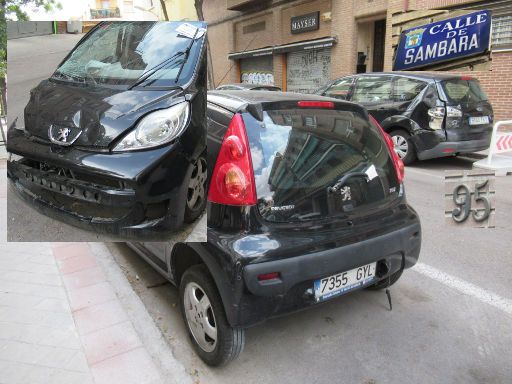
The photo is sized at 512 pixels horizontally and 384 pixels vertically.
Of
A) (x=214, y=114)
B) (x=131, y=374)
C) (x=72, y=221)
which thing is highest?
(x=214, y=114)

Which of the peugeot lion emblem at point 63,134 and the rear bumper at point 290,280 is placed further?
the rear bumper at point 290,280

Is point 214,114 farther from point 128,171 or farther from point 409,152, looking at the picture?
point 409,152

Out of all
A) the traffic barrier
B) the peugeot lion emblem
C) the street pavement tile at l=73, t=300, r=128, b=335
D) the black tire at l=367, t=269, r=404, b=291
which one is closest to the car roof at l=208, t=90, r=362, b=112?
the peugeot lion emblem

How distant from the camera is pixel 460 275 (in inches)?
143

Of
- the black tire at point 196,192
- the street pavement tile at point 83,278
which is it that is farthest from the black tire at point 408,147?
the black tire at point 196,192

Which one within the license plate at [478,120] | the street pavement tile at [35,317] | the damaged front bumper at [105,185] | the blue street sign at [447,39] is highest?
the blue street sign at [447,39]

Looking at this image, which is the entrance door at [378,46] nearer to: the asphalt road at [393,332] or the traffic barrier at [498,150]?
the traffic barrier at [498,150]

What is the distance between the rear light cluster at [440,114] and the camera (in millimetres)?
7012

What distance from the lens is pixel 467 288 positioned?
11.2 ft

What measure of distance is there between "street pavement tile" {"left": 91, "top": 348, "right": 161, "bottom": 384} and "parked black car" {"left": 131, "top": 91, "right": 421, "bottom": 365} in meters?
0.31

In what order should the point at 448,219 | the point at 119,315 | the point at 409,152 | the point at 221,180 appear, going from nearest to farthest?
the point at 221,180 → the point at 119,315 → the point at 448,219 → the point at 409,152

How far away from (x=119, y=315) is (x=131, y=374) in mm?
633

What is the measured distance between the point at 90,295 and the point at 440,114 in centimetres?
599

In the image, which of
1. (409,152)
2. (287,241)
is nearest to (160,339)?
(287,241)
